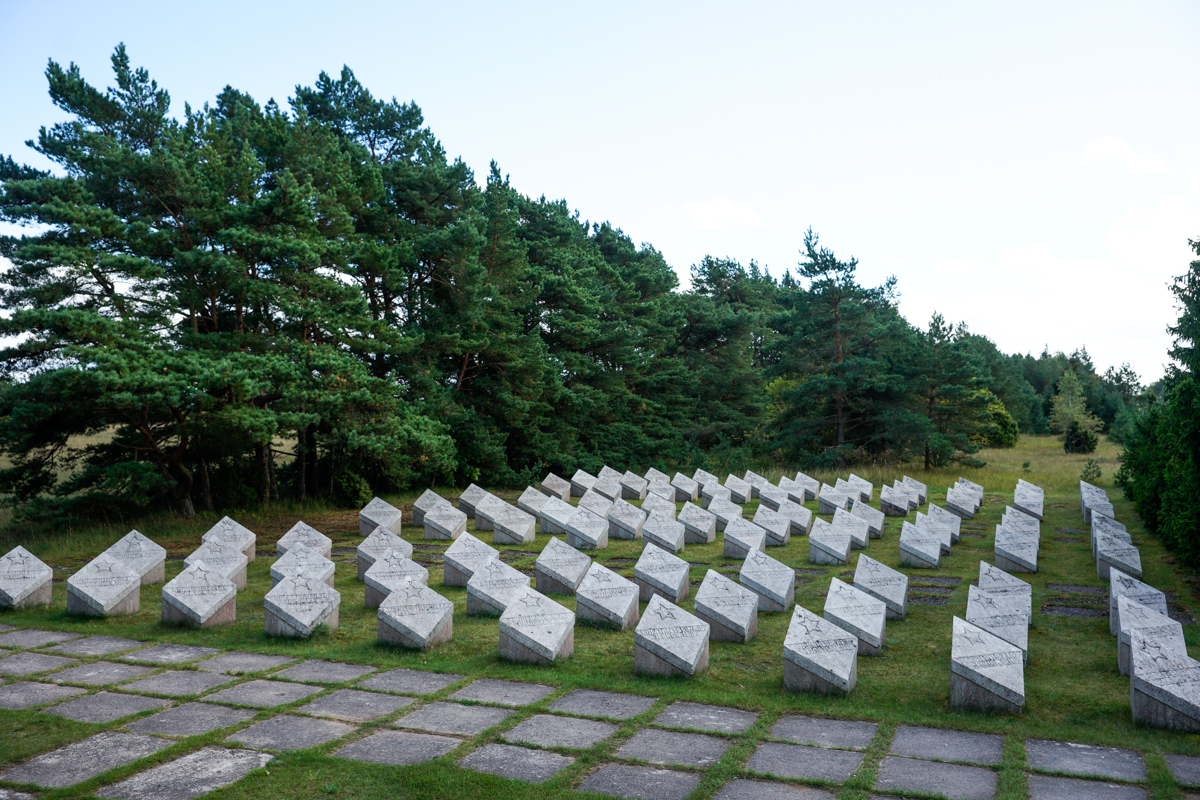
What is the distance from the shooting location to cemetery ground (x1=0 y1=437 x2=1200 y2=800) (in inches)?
199

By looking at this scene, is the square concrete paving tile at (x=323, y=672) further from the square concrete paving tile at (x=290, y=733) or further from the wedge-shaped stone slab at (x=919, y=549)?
the wedge-shaped stone slab at (x=919, y=549)

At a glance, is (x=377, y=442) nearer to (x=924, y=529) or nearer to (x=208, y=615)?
(x=208, y=615)

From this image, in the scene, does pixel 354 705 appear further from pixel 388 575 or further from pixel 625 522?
pixel 625 522

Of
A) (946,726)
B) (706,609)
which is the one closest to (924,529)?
(706,609)

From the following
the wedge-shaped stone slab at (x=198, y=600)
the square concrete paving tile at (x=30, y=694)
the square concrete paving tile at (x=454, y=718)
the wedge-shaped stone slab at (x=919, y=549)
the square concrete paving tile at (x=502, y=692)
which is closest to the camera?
the square concrete paving tile at (x=454, y=718)

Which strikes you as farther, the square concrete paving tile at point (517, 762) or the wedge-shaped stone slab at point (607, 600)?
the wedge-shaped stone slab at point (607, 600)

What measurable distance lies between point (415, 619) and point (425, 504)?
8.42m

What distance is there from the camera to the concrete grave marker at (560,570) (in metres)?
10.6

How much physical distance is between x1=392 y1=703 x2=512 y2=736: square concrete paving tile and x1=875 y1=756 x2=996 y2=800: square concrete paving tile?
2825 mm

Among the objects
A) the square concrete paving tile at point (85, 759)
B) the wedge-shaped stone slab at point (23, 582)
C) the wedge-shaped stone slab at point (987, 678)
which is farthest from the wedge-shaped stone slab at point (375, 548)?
the wedge-shaped stone slab at point (987, 678)

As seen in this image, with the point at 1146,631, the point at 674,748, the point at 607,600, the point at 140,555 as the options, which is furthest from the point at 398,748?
the point at 140,555

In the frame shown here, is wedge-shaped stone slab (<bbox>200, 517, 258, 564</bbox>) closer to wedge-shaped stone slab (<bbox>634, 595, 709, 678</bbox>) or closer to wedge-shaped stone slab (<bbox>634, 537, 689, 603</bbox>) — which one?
wedge-shaped stone slab (<bbox>634, 537, 689, 603</bbox>)

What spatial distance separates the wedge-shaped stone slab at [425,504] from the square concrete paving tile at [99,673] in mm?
8130

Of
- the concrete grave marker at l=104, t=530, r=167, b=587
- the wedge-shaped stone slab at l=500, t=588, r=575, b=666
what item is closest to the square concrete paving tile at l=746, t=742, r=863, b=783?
the wedge-shaped stone slab at l=500, t=588, r=575, b=666
